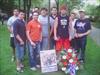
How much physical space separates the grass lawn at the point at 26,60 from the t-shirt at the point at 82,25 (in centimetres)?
60

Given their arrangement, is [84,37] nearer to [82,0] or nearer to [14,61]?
[82,0]

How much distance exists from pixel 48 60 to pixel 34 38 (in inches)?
18.3

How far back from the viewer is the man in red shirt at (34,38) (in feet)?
19.3

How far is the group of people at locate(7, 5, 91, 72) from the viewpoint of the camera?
19.3 feet

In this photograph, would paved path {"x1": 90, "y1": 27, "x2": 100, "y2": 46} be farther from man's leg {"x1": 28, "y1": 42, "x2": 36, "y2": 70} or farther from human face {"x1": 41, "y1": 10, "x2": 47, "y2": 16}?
man's leg {"x1": 28, "y1": 42, "x2": 36, "y2": 70}

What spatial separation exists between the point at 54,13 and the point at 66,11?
Result: 0.27m

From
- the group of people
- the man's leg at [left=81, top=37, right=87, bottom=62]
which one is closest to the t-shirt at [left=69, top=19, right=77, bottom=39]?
the group of people

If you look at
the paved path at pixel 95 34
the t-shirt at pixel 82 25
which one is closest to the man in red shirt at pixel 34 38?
the t-shirt at pixel 82 25

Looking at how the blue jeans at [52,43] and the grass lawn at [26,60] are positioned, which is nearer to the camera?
the grass lawn at [26,60]

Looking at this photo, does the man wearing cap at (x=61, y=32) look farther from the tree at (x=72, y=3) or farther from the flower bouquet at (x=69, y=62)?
the tree at (x=72, y=3)

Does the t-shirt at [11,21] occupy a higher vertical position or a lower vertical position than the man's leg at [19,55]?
higher

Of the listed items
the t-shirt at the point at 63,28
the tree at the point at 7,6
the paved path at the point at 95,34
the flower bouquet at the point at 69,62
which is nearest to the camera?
the flower bouquet at the point at 69,62

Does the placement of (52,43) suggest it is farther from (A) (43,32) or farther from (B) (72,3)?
(B) (72,3)

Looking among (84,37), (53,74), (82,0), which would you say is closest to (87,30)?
(84,37)
